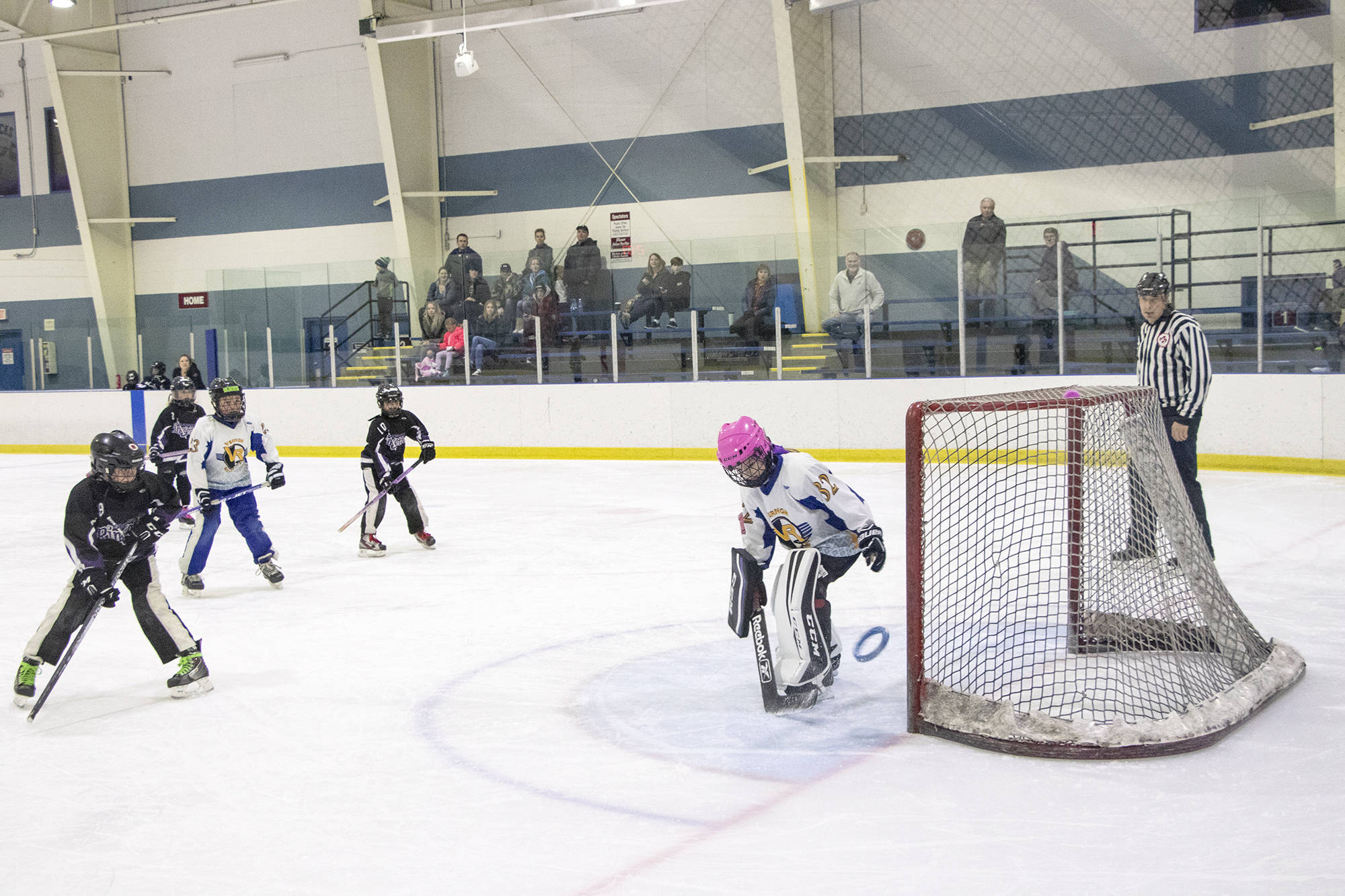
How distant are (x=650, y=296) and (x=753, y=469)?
7.52 meters

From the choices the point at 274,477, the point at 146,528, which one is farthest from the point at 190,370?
the point at 146,528

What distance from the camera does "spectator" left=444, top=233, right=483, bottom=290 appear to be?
1170cm

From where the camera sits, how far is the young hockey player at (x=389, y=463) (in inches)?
248

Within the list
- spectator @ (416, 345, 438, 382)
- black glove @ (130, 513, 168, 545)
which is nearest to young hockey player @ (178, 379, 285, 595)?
black glove @ (130, 513, 168, 545)

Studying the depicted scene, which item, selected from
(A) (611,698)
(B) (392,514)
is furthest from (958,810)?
(B) (392,514)

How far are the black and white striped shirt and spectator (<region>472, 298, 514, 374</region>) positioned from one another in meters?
7.30

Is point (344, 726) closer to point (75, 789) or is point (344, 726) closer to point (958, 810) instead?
point (75, 789)

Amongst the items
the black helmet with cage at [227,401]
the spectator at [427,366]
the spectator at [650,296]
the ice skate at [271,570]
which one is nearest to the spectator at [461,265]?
the spectator at [427,366]

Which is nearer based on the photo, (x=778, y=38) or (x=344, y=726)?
(x=344, y=726)

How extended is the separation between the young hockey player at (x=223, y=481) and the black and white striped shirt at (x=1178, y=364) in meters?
3.88

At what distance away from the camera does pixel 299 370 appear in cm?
1223

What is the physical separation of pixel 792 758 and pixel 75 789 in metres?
1.77

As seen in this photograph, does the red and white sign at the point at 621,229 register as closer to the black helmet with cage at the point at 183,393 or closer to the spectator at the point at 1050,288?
the spectator at the point at 1050,288

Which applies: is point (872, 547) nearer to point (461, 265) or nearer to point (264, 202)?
point (461, 265)
